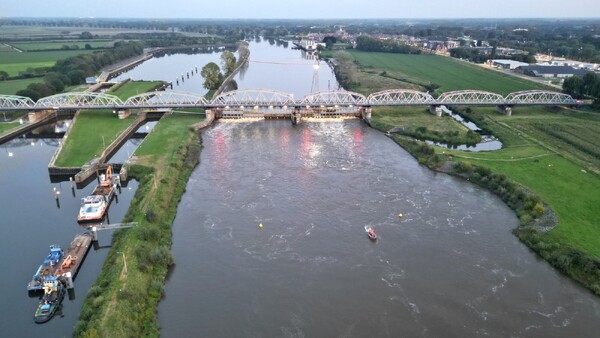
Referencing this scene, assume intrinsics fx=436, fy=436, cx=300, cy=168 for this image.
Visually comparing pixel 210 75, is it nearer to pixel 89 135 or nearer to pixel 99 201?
pixel 89 135

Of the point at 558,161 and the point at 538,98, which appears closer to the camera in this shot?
the point at 558,161

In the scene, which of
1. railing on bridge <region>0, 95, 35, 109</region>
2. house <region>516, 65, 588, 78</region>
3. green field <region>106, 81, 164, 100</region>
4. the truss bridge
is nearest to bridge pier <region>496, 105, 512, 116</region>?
the truss bridge

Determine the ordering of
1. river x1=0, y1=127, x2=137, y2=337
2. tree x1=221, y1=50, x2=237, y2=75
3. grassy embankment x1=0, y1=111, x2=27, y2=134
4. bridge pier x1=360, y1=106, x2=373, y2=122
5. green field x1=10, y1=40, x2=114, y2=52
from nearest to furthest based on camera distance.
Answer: river x1=0, y1=127, x2=137, y2=337, grassy embankment x1=0, y1=111, x2=27, y2=134, bridge pier x1=360, y1=106, x2=373, y2=122, tree x1=221, y1=50, x2=237, y2=75, green field x1=10, y1=40, x2=114, y2=52

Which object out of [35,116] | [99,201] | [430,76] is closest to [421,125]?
[99,201]

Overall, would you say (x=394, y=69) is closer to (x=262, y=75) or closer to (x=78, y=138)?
(x=262, y=75)

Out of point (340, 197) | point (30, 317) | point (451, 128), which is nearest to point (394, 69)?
point (451, 128)

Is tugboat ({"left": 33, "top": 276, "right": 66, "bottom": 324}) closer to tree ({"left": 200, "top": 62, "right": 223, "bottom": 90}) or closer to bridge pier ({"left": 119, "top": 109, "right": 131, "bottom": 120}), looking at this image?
bridge pier ({"left": 119, "top": 109, "right": 131, "bottom": 120})

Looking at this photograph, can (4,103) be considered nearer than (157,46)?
Yes
